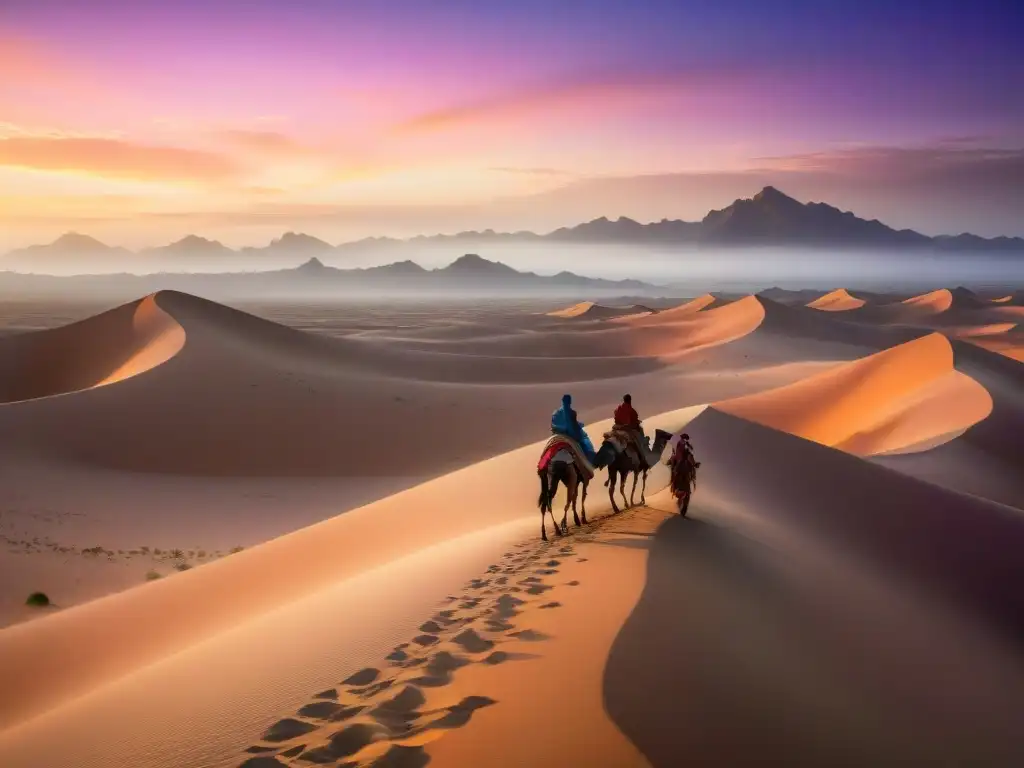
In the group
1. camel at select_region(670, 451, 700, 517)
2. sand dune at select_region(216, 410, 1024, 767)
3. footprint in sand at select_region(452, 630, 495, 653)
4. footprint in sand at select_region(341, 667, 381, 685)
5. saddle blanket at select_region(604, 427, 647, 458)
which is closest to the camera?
sand dune at select_region(216, 410, 1024, 767)

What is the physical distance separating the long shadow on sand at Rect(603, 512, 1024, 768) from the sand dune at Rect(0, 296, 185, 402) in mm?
31332

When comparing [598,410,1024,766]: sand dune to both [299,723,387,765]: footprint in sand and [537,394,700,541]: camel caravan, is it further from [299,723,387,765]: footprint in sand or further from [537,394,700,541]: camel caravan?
[299,723,387,765]: footprint in sand

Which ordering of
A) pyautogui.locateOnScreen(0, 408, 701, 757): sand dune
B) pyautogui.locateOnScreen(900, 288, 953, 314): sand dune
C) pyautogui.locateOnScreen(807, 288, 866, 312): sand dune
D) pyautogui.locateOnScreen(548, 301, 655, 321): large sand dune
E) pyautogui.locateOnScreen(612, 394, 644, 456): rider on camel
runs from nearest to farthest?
pyautogui.locateOnScreen(0, 408, 701, 757): sand dune
pyautogui.locateOnScreen(612, 394, 644, 456): rider on camel
pyautogui.locateOnScreen(900, 288, 953, 314): sand dune
pyautogui.locateOnScreen(807, 288, 866, 312): sand dune
pyautogui.locateOnScreen(548, 301, 655, 321): large sand dune

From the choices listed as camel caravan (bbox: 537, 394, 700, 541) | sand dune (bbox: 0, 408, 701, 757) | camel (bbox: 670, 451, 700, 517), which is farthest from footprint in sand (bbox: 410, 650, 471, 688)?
camel (bbox: 670, 451, 700, 517)

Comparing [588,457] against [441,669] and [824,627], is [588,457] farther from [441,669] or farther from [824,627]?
[441,669]

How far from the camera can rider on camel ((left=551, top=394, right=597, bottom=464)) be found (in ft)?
27.3

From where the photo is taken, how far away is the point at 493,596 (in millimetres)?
6516

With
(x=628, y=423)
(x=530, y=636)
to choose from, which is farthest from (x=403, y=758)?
(x=628, y=423)

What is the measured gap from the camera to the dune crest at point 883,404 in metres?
22.0

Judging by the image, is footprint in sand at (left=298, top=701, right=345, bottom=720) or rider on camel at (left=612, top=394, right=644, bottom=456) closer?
footprint in sand at (left=298, top=701, right=345, bottom=720)

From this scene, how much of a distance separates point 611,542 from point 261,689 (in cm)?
386

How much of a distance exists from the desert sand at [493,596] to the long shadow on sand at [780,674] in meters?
0.03

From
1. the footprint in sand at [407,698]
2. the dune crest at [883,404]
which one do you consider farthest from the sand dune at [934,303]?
the footprint in sand at [407,698]

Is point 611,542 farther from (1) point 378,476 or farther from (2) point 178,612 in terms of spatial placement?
(1) point 378,476
